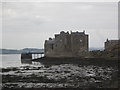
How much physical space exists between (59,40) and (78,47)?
4708 mm

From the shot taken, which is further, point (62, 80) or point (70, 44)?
point (70, 44)

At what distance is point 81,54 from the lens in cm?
5175

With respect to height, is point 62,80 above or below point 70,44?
below

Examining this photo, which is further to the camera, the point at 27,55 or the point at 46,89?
the point at 27,55

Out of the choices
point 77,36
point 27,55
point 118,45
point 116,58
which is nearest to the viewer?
point 116,58

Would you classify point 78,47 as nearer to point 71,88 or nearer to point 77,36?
point 77,36

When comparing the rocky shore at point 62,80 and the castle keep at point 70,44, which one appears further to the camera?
the castle keep at point 70,44

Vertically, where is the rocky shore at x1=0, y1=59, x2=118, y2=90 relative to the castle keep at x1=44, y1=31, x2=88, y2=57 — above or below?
below

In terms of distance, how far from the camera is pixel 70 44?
182ft

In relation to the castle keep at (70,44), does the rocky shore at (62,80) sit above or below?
below

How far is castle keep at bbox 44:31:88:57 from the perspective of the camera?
5428 centimetres

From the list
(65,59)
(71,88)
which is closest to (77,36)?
(65,59)

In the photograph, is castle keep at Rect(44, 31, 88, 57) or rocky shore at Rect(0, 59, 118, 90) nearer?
rocky shore at Rect(0, 59, 118, 90)

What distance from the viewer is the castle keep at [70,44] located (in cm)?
5428
